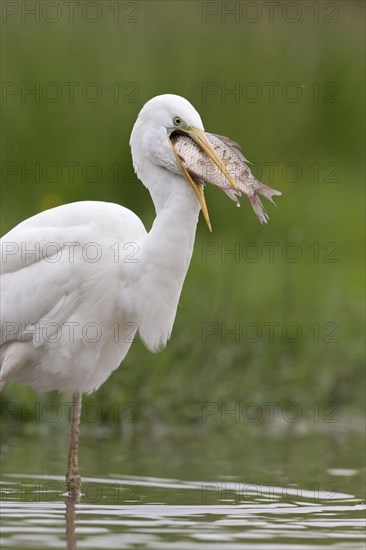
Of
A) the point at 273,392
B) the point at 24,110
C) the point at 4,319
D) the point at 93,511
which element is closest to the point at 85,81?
the point at 24,110

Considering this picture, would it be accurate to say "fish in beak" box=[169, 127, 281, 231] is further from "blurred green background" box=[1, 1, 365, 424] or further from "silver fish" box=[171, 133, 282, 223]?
"blurred green background" box=[1, 1, 365, 424]

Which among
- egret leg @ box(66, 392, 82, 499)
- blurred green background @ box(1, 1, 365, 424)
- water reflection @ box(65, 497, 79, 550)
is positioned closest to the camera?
water reflection @ box(65, 497, 79, 550)

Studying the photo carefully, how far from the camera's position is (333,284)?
10508 millimetres

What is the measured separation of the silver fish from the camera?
601 centimetres

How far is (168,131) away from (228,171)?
1.16 ft

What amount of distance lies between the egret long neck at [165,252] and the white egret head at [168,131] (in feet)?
Answer: 0.20

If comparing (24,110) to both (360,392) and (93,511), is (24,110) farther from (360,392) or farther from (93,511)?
(93,511)

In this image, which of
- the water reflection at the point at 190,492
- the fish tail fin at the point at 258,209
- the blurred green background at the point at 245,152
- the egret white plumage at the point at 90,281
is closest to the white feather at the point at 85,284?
the egret white plumage at the point at 90,281

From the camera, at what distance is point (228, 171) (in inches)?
237

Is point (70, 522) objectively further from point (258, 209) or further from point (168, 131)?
point (168, 131)

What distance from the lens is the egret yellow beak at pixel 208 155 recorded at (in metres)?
5.97

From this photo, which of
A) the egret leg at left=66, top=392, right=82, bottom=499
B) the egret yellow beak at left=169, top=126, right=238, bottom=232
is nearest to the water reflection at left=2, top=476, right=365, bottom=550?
the egret leg at left=66, top=392, right=82, bottom=499

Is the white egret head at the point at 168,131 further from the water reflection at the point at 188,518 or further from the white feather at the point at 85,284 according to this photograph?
the water reflection at the point at 188,518

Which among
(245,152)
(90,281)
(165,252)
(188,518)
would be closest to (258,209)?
(165,252)
